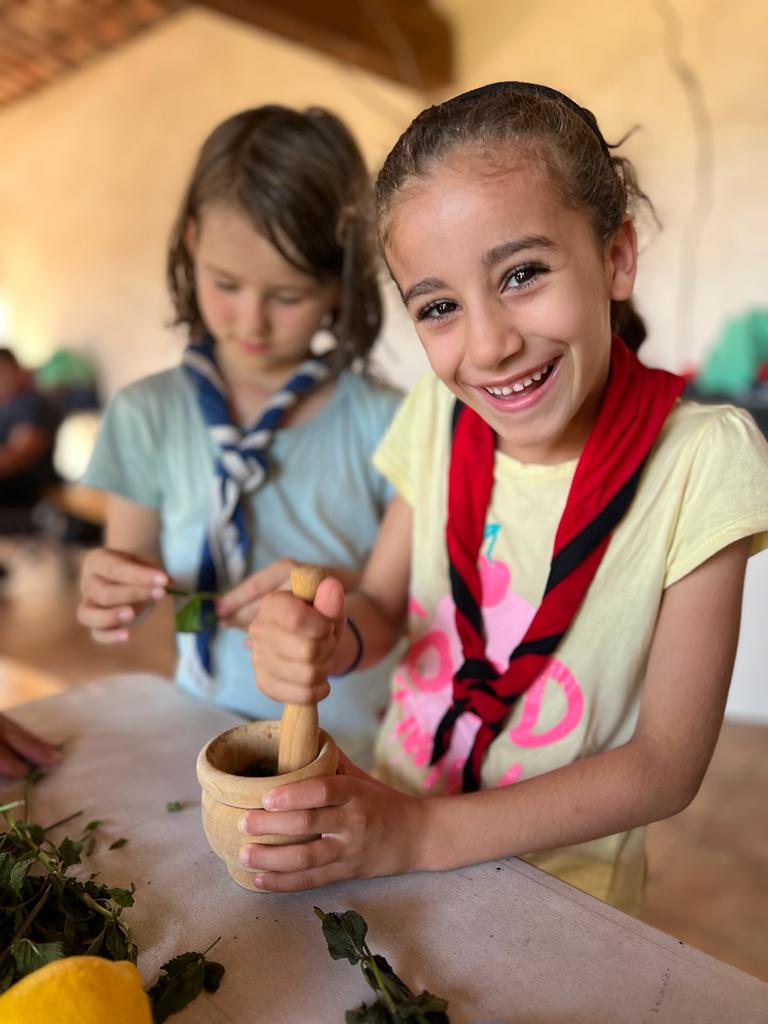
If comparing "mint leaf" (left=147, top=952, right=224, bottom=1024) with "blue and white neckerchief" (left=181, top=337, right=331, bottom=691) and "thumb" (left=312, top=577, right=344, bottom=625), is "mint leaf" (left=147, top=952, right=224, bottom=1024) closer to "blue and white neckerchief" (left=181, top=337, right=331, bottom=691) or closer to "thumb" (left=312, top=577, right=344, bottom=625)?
"thumb" (left=312, top=577, right=344, bottom=625)

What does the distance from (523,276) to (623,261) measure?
0.14 metres

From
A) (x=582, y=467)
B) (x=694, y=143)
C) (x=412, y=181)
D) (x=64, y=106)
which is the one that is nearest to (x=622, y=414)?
(x=582, y=467)

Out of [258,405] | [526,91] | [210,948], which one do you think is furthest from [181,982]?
[258,405]

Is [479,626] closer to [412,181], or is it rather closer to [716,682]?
[716,682]

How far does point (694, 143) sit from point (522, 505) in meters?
2.43

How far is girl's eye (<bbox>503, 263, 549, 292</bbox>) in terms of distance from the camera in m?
0.71

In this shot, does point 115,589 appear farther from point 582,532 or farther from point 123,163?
point 123,163

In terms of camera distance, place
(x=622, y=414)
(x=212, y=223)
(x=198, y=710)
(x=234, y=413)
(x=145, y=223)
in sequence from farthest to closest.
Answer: (x=145, y=223)
(x=234, y=413)
(x=212, y=223)
(x=198, y=710)
(x=622, y=414)

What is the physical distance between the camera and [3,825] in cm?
77

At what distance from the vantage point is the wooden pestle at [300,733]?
656mm

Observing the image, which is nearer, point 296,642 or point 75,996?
point 75,996

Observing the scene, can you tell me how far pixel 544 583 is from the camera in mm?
892

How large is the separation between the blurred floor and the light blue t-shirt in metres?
0.45

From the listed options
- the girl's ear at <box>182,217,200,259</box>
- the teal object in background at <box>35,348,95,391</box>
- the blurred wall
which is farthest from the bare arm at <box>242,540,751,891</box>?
the teal object in background at <box>35,348,95,391</box>
